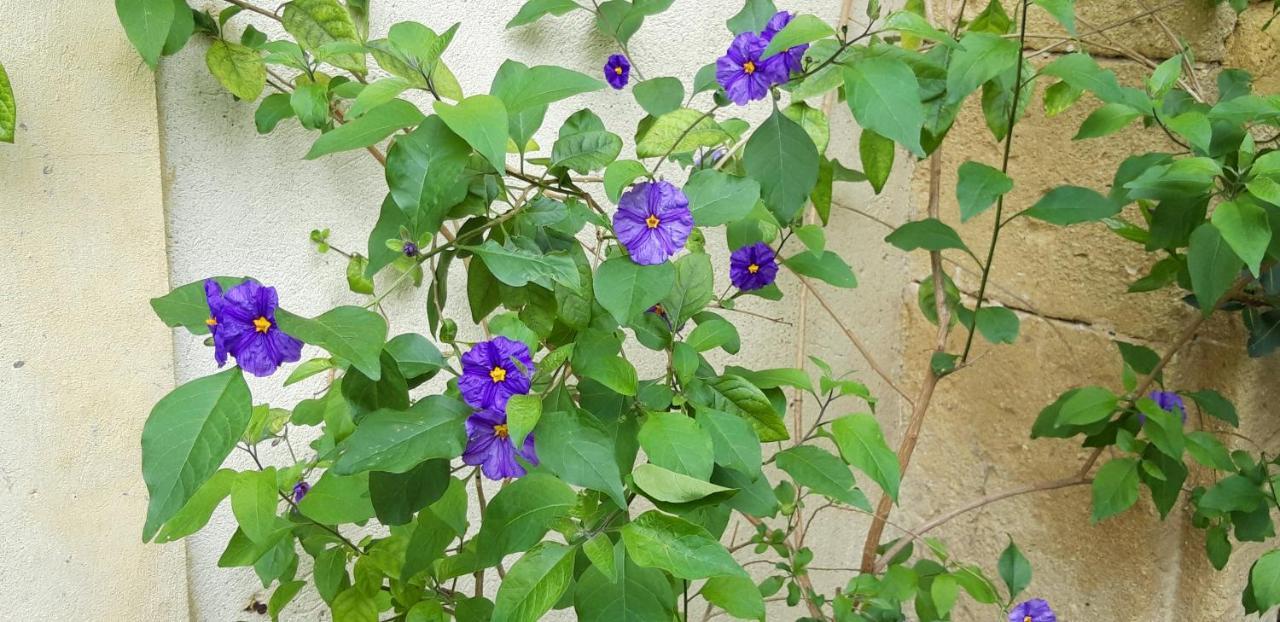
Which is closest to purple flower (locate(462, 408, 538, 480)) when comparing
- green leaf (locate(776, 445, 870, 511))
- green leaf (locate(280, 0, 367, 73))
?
Result: green leaf (locate(776, 445, 870, 511))

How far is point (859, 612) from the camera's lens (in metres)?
1.33

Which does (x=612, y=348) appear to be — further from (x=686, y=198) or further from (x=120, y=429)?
(x=120, y=429)

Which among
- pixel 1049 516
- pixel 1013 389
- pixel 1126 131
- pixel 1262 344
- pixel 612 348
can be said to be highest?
pixel 612 348

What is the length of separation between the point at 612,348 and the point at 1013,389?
3.30 ft

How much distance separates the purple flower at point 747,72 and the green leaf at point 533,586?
45cm

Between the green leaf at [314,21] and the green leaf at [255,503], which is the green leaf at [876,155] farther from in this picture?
the green leaf at [255,503]

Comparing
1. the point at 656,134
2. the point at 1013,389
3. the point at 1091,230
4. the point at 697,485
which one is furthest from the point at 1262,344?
the point at 697,485

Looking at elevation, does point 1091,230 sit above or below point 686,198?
below

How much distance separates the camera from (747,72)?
920 mm

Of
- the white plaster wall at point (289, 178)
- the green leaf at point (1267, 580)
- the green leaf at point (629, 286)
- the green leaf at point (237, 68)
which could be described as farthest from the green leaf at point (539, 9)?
the green leaf at point (1267, 580)

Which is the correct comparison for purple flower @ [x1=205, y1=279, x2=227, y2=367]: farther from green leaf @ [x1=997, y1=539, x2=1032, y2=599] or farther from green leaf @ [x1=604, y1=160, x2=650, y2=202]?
green leaf @ [x1=997, y1=539, x2=1032, y2=599]

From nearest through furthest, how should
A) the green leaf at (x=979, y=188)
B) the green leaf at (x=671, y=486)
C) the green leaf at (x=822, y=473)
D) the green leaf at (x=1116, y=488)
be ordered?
the green leaf at (x=671, y=486) < the green leaf at (x=822, y=473) < the green leaf at (x=979, y=188) < the green leaf at (x=1116, y=488)

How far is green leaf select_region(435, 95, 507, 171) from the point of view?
2.14ft

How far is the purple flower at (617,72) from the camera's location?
4.25 feet
